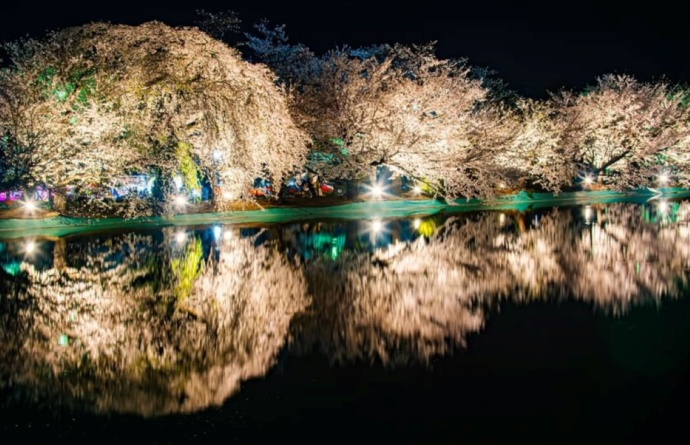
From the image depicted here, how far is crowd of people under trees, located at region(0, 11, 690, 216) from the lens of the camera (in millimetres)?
26312

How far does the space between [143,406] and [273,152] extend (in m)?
23.5

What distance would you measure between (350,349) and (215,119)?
21.4 meters

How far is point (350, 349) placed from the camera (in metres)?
6.49

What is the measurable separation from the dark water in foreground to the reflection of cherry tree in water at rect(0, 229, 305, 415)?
0.03 m

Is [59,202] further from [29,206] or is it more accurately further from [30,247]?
[30,247]

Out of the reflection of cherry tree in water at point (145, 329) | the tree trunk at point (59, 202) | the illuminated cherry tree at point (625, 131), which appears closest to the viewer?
the reflection of cherry tree in water at point (145, 329)

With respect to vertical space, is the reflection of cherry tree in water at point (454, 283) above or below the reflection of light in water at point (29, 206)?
below

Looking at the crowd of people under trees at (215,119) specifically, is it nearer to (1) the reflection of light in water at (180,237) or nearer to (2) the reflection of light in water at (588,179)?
(1) the reflection of light in water at (180,237)

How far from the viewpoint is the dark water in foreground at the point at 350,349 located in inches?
179

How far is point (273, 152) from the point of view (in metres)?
28.0

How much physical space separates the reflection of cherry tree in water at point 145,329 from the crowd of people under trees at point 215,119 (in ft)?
46.2

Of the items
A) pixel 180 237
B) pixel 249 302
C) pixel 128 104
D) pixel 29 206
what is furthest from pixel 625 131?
pixel 249 302

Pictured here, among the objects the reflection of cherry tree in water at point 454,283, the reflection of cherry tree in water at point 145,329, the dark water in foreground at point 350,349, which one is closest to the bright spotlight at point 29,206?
the dark water in foreground at point 350,349

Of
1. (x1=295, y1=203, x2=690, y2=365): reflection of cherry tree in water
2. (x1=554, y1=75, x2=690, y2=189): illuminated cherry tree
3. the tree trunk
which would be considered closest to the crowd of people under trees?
the tree trunk
